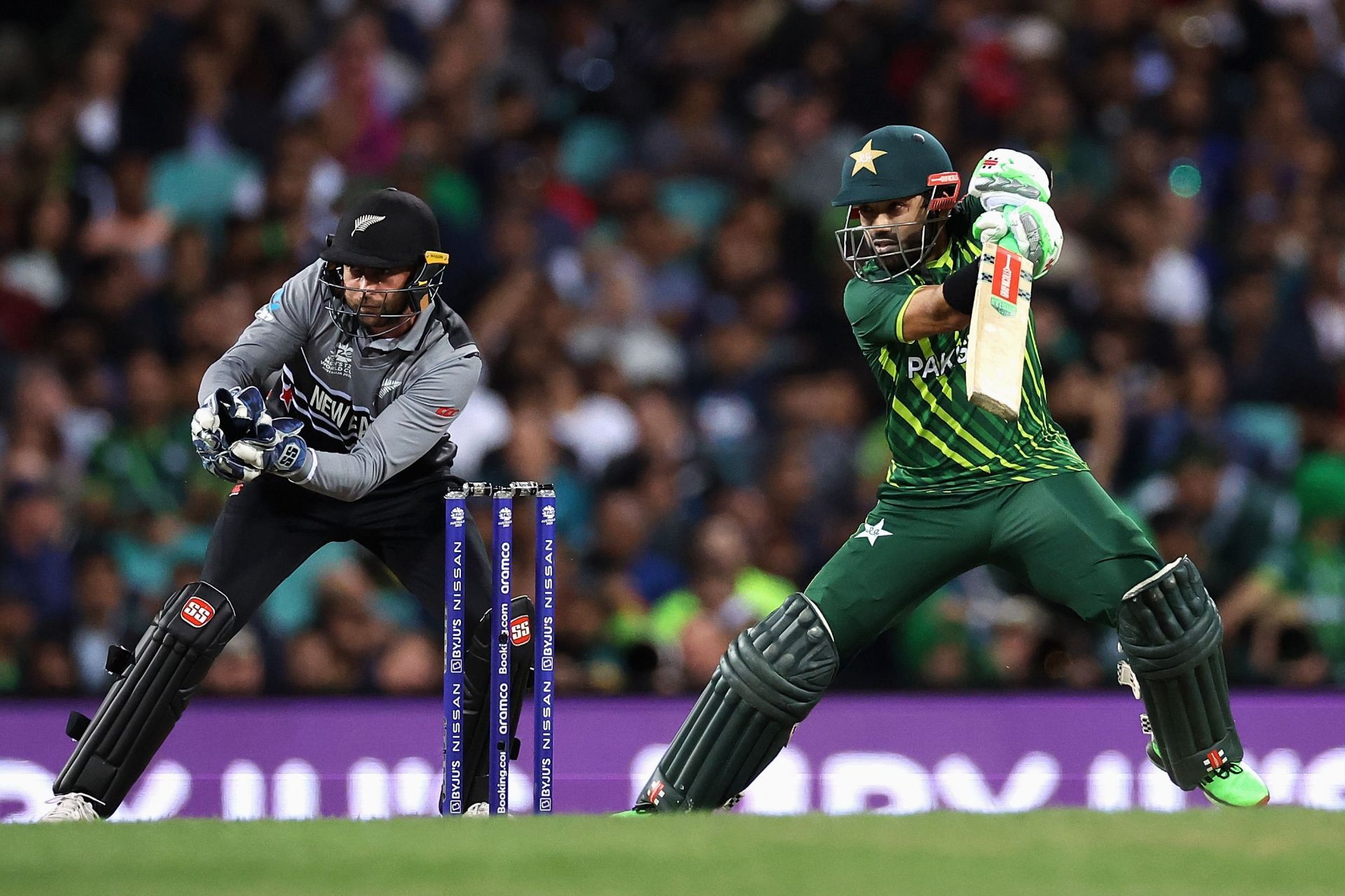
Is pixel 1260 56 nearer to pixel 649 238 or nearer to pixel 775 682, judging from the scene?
pixel 649 238

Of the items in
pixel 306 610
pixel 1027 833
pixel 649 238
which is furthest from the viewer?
pixel 649 238

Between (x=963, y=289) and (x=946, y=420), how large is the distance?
0.47m

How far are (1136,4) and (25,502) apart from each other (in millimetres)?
6335

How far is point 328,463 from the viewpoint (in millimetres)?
5125

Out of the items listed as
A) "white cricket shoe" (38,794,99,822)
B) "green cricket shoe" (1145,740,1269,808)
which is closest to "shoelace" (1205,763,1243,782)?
"green cricket shoe" (1145,740,1269,808)

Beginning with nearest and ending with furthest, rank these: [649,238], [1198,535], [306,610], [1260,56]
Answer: [306,610] → [1198,535] → [649,238] → [1260,56]

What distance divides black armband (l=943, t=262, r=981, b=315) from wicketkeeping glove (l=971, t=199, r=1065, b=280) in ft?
0.34

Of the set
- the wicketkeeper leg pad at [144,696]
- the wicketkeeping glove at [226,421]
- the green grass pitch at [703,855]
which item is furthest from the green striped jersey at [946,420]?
the wicketkeeper leg pad at [144,696]

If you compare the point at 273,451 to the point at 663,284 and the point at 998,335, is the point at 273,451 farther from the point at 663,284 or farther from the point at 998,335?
the point at 663,284

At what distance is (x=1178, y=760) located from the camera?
4.96 m

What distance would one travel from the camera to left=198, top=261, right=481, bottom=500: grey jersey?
17.4 feet

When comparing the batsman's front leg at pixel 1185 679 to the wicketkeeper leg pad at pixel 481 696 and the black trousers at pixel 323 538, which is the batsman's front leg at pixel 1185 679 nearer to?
the wicketkeeper leg pad at pixel 481 696

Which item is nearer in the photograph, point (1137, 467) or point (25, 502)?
point (25, 502)

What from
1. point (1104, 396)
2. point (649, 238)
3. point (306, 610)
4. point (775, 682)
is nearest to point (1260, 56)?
point (1104, 396)
